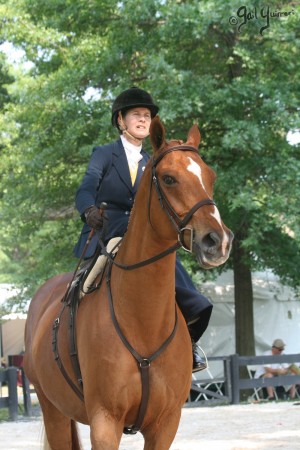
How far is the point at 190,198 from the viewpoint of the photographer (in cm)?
474

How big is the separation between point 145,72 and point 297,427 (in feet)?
28.6

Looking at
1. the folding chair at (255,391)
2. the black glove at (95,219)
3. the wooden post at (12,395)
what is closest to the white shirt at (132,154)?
the black glove at (95,219)

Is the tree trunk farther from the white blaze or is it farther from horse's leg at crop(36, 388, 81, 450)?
the white blaze

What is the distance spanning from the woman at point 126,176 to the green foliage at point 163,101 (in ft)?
32.4

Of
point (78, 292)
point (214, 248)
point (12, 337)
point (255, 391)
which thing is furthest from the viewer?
point (12, 337)

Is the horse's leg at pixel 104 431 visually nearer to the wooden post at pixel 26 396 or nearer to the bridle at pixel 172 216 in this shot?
the bridle at pixel 172 216

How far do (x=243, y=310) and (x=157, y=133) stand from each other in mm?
14786

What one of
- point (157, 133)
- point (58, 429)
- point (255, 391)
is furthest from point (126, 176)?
point (255, 391)

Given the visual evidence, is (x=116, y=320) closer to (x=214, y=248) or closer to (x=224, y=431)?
(x=214, y=248)

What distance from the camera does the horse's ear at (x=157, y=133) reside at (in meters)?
5.07

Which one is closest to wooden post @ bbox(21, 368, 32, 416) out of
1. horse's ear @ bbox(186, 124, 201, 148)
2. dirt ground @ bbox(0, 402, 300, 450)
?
dirt ground @ bbox(0, 402, 300, 450)

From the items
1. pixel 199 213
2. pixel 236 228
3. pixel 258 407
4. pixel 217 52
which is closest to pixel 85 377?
pixel 199 213

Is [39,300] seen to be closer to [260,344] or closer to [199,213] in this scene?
[199,213]
